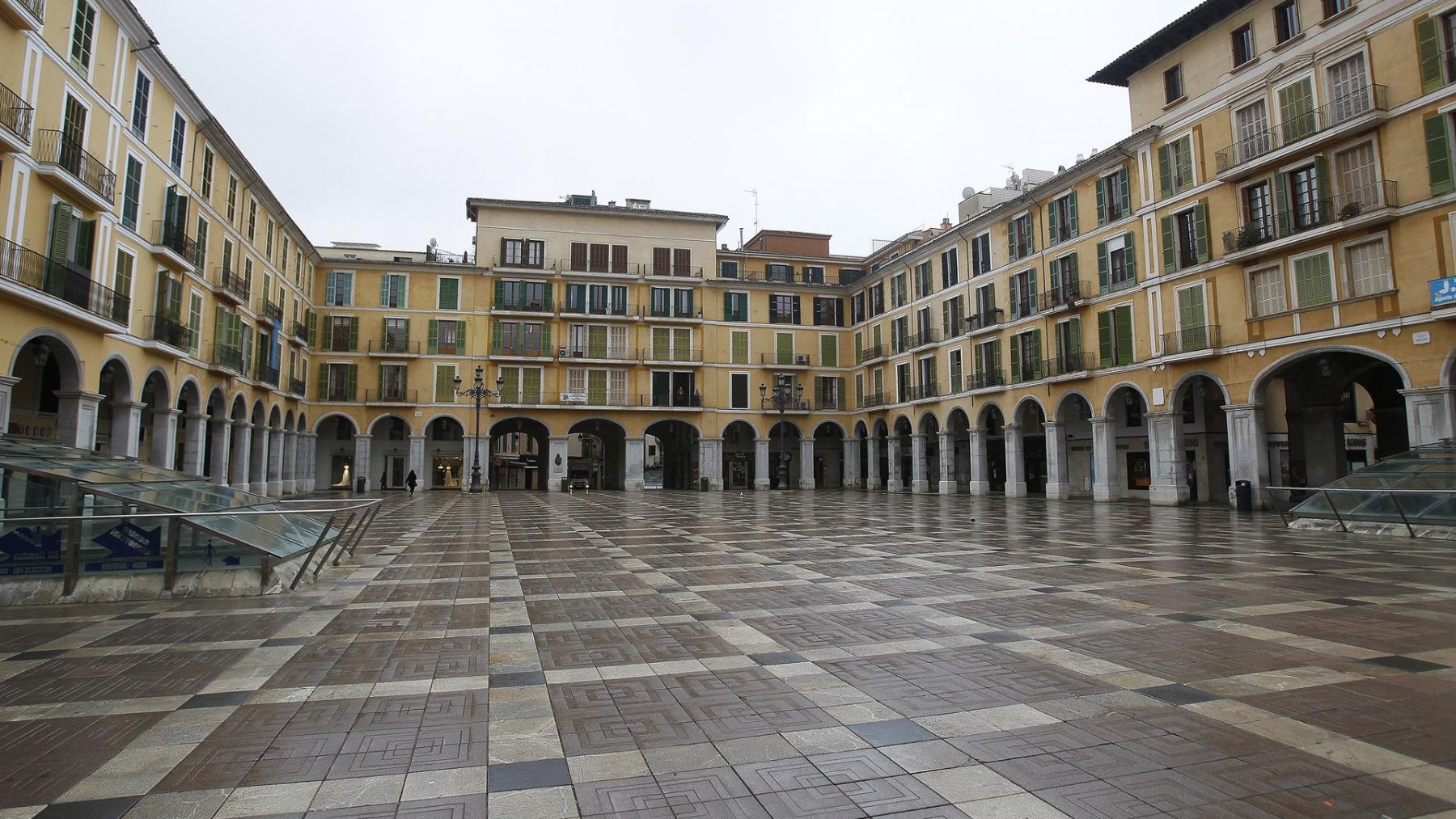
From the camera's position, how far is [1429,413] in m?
18.8

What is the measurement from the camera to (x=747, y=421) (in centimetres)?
4891

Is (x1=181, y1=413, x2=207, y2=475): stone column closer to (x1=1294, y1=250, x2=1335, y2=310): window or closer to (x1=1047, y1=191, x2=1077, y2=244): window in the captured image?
(x1=1047, y1=191, x2=1077, y2=244): window

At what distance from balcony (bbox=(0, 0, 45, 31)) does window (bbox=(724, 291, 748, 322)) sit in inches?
1395

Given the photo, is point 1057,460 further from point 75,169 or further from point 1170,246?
point 75,169

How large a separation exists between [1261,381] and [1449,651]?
70.1ft

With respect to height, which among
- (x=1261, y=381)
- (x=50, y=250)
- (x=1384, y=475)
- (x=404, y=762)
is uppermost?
(x=50, y=250)

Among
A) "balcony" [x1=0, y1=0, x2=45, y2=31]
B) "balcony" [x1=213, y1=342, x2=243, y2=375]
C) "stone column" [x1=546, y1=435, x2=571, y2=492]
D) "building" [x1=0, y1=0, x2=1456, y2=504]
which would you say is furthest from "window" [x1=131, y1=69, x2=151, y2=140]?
"stone column" [x1=546, y1=435, x2=571, y2=492]

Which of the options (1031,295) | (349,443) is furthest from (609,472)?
(1031,295)

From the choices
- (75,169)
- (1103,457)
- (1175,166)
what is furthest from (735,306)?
(75,169)

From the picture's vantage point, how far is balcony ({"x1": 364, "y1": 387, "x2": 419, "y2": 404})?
43500mm

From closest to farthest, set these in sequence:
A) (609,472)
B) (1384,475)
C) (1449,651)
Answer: (1449,651) → (1384,475) → (609,472)

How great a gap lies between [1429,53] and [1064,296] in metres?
14.0

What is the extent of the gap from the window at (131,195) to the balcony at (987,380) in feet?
111

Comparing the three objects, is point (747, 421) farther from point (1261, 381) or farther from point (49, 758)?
point (49, 758)
